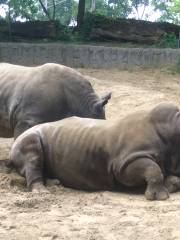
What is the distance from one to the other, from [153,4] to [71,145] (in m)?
38.1

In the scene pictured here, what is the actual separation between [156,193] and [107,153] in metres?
0.61

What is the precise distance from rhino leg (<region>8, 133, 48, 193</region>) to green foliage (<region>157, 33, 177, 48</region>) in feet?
36.3

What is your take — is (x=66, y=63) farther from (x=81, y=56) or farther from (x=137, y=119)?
(x=137, y=119)

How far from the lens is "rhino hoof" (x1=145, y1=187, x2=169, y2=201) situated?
504 cm

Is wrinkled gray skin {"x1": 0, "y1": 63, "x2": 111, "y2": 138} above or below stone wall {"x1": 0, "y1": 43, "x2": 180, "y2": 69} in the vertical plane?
above

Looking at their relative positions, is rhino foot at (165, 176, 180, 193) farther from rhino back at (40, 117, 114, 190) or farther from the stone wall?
the stone wall

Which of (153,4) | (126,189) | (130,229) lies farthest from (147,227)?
(153,4)

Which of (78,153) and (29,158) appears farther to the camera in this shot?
(29,158)

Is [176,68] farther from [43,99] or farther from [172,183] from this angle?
[172,183]

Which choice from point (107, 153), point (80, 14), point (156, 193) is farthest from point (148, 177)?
point (80, 14)

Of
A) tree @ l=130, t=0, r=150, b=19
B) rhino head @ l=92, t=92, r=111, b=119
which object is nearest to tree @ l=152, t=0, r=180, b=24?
tree @ l=130, t=0, r=150, b=19

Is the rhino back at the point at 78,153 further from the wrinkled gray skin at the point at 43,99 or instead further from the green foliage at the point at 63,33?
the green foliage at the point at 63,33

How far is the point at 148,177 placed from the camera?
16.9ft

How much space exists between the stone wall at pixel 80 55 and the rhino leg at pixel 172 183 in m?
9.96
